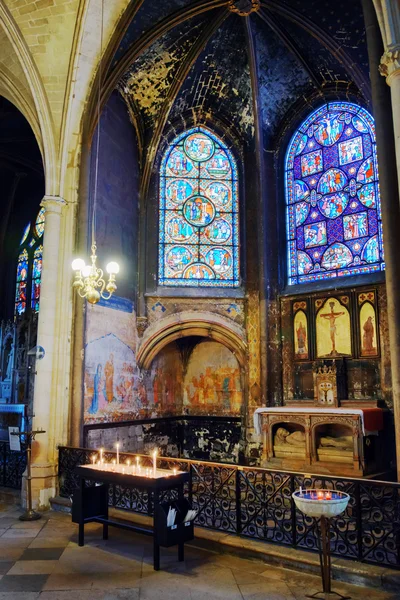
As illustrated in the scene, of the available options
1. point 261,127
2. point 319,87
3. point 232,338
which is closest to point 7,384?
point 232,338

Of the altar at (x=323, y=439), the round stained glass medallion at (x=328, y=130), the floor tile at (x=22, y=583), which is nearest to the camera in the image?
the floor tile at (x=22, y=583)

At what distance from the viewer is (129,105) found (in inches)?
518

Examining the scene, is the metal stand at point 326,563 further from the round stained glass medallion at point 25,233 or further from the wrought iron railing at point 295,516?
the round stained glass medallion at point 25,233

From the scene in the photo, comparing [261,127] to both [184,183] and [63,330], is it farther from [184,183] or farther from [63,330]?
[63,330]

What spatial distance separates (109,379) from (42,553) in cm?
516

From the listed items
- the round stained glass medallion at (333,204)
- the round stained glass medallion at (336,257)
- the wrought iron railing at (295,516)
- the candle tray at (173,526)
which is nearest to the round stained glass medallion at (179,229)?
the round stained glass medallion at (333,204)

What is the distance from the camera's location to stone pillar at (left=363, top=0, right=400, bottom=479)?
6691mm

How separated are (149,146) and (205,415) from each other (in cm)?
723

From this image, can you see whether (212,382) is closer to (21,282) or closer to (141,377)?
(141,377)

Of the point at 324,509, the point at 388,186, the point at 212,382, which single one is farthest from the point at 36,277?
the point at 324,509

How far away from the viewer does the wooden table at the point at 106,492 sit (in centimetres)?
566

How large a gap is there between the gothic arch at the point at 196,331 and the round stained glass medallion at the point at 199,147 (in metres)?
4.37

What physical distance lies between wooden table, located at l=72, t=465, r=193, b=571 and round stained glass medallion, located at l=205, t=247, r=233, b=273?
7.55 metres

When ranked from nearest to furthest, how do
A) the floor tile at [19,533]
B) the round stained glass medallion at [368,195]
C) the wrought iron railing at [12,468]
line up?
the floor tile at [19,533] < the wrought iron railing at [12,468] < the round stained glass medallion at [368,195]
